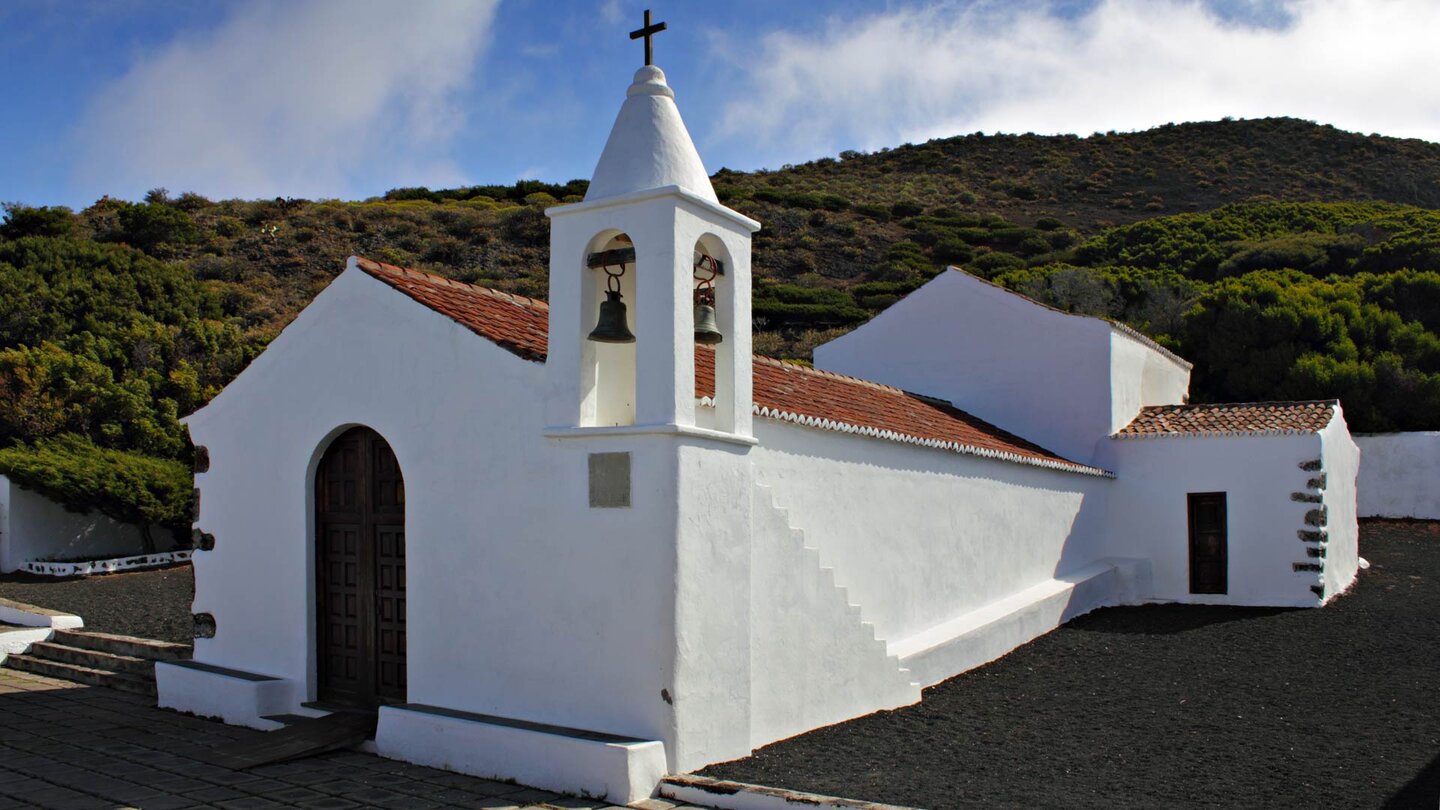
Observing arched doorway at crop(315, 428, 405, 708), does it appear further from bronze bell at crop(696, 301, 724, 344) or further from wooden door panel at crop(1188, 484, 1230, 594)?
wooden door panel at crop(1188, 484, 1230, 594)

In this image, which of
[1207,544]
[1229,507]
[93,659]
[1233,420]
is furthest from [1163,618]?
[93,659]

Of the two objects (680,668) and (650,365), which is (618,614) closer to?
(680,668)

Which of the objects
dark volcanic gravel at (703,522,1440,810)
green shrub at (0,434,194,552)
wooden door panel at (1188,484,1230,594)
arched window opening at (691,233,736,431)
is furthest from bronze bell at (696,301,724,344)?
green shrub at (0,434,194,552)

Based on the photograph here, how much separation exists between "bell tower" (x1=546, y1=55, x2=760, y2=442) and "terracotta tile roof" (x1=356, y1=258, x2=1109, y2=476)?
17.5 inches

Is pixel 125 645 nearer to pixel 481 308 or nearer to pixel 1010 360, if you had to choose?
pixel 481 308

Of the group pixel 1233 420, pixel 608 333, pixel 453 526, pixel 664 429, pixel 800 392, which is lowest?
pixel 453 526

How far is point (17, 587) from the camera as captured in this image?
16.5 meters

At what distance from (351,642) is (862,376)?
1038 centimetres

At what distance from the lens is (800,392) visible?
10.2 m

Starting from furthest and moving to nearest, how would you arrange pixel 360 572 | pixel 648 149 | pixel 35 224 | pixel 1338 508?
pixel 35 224
pixel 1338 508
pixel 360 572
pixel 648 149

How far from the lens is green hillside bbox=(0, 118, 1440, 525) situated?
874 inches

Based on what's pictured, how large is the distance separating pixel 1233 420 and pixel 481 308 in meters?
11.6

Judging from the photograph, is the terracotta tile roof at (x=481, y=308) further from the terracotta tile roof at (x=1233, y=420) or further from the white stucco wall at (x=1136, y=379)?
the terracotta tile roof at (x=1233, y=420)

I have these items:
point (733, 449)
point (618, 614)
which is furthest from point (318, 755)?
point (733, 449)
